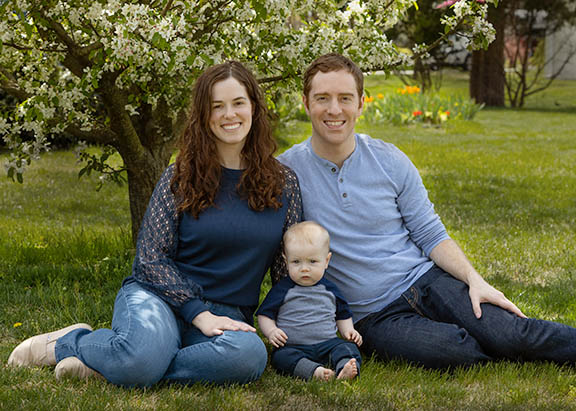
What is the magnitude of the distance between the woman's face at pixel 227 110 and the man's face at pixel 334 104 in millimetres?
344

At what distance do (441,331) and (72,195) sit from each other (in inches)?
216

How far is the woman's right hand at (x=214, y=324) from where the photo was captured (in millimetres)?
2902

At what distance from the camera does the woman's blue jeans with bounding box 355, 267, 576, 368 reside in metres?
3.07

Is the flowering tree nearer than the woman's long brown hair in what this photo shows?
No

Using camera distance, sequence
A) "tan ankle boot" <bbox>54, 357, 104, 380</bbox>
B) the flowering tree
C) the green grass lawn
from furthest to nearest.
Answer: the flowering tree, "tan ankle boot" <bbox>54, 357, 104, 380</bbox>, the green grass lawn

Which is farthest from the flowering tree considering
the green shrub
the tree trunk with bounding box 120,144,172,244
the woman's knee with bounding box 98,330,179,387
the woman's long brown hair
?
the green shrub

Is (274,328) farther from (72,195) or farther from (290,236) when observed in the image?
(72,195)

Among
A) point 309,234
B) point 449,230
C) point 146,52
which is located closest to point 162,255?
point 309,234

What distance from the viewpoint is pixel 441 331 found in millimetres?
3109

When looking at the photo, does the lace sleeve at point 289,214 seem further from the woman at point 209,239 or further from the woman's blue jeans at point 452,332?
the woman's blue jeans at point 452,332

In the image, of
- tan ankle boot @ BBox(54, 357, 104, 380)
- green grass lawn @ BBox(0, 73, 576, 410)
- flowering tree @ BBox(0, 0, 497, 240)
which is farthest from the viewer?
flowering tree @ BBox(0, 0, 497, 240)

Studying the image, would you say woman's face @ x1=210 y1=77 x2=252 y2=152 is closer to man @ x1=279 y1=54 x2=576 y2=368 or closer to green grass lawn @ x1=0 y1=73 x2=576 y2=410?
man @ x1=279 y1=54 x2=576 y2=368

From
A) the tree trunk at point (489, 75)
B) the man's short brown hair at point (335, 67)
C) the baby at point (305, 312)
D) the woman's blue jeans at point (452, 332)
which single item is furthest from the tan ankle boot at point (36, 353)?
the tree trunk at point (489, 75)

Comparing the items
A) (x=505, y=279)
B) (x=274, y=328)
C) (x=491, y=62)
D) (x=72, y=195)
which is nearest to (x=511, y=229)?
(x=505, y=279)
